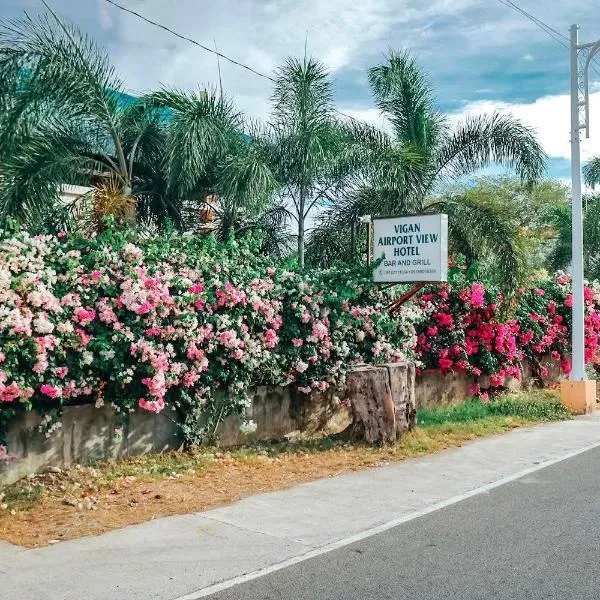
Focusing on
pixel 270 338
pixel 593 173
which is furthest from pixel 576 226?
pixel 593 173

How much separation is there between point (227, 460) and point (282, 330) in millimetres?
1957

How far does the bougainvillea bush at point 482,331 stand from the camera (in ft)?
44.6

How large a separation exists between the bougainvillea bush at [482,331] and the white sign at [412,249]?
1789 mm

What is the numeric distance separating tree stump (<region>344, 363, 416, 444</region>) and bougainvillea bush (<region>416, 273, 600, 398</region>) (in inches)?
131

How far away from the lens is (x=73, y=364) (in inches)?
311

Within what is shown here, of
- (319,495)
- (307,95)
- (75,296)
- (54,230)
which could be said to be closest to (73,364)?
(75,296)

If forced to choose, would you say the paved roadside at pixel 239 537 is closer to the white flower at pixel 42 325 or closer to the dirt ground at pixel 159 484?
the dirt ground at pixel 159 484

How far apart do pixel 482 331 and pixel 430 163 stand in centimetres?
360

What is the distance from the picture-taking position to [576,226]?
13.8 m

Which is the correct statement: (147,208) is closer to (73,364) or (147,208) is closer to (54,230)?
(54,230)

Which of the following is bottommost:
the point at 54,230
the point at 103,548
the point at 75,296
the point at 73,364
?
the point at 103,548

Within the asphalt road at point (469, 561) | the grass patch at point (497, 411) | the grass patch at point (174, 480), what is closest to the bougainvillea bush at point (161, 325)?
the grass patch at point (174, 480)

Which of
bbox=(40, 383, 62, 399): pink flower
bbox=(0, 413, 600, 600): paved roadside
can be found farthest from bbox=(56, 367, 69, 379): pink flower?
bbox=(0, 413, 600, 600): paved roadside

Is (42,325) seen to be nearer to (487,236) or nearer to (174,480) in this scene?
(174,480)
